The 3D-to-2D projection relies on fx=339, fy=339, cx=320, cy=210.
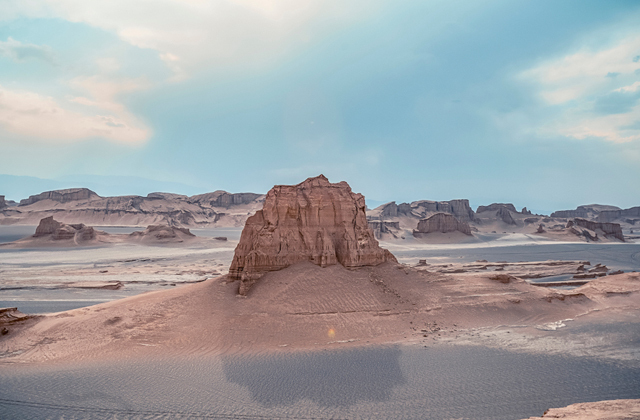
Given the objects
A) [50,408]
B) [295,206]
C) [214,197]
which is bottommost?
[50,408]

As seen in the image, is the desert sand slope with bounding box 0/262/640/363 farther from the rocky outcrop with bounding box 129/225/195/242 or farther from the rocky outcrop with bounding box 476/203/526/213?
the rocky outcrop with bounding box 476/203/526/213

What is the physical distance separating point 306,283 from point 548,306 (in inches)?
592

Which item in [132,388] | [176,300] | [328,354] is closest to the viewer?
[132,388]

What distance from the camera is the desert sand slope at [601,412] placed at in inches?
266

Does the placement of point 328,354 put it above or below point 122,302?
below

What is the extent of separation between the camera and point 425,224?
100500mm

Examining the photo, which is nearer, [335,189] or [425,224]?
[335,189]

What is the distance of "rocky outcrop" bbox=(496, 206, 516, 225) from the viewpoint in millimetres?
125875

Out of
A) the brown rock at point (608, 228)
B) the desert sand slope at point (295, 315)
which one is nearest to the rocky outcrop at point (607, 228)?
the brown rock at point (608, 228)

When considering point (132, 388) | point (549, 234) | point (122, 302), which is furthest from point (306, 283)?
point (549, 234)

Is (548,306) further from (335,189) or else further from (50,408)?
(50,408)

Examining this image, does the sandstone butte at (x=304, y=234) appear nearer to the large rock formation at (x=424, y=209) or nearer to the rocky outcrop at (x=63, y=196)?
the large rock formation at (x=424, y=209)

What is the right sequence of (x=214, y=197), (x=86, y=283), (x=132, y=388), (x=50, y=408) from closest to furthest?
(x=50, y=408), (x=132, y=388), (x=86, y=283), (x=214, y=197)

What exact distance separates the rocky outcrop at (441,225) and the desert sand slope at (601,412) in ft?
307
